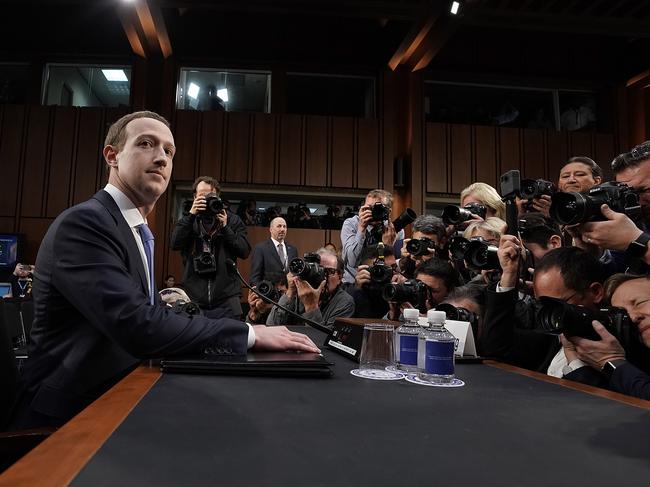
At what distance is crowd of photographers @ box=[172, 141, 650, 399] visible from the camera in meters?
1.06

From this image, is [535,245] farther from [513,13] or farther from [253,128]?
[253,128]

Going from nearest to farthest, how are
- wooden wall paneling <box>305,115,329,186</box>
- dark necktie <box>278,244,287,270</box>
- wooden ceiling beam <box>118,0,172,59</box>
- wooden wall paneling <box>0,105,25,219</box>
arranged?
dark necktie <box>278,244,287,270</box> → wooden ceiling beam <box>118,0,172,59</box> → wooden wall paneling <box>0,105,25,219</box> → wooden wall paneling <box>305,115,329,186</box>

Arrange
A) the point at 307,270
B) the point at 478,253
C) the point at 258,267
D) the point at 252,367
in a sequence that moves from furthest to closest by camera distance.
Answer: the point at 258,267 → the point at 307,270 → the point at 478,253 → the point at 252,367

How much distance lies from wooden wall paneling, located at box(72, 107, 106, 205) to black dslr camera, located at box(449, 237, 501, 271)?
517cm

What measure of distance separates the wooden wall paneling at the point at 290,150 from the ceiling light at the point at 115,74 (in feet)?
6.84

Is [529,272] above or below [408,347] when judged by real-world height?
above

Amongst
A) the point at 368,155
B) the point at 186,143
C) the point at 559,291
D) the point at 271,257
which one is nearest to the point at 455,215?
the point at 559,291

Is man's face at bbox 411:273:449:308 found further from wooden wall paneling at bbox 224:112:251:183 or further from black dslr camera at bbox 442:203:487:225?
wooden wall paneling at bbox 224:112:251:183

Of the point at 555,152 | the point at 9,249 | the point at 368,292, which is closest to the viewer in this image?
the point at 368,292

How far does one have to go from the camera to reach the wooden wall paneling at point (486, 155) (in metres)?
6.04

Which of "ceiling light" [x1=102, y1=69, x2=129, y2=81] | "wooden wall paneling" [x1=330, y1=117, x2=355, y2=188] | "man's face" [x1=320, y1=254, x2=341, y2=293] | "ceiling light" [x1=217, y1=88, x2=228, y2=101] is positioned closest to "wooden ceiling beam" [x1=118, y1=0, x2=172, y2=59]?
"ceiling light" [x1=102, y1=69, x2=129, y2=81]

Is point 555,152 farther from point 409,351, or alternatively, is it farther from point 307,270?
point 409,351

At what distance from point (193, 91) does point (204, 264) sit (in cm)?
413

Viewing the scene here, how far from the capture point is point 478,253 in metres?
1.54
